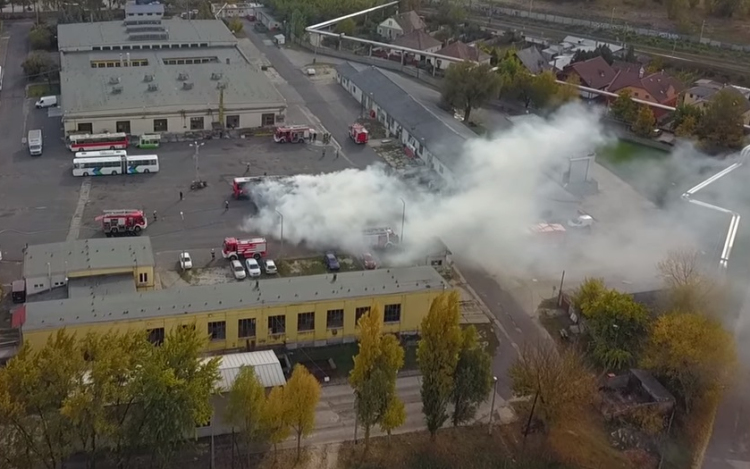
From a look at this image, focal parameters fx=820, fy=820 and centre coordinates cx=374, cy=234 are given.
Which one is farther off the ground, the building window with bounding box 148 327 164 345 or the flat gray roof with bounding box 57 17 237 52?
the flat gray roof with bounding box 57 17 237 52

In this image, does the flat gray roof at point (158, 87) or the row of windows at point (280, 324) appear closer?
the row of windows at point (280, 324)

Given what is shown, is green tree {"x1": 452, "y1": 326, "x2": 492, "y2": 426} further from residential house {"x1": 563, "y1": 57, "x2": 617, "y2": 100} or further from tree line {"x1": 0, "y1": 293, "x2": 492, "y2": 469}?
residential house {"x1": 563, "y1": 57, "x2": 617, "y2": 100}

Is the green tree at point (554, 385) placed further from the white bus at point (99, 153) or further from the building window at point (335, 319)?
the white bus at point (99, 153)

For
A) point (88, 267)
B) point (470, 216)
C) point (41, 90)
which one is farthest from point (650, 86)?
point (88, 267)

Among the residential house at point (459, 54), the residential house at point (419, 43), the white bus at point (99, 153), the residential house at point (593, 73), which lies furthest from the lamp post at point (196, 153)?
the residential house at point (593, 73)

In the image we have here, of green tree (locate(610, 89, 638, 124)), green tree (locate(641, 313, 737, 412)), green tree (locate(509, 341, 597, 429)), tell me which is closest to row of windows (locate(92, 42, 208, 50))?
green tree (locate(610, 89, 638, 124))

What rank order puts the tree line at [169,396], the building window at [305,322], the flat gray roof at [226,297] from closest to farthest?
the tree line at [169,396], the flat gray roof at [226,297], the building window at [305,322]

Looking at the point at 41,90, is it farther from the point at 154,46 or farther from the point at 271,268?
the point at 271,268
